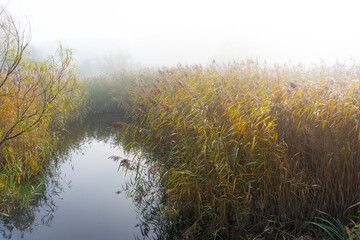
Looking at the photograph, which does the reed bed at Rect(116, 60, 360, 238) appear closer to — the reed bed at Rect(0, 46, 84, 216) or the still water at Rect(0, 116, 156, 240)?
the still water at Rect(0, 116, 156, 240)

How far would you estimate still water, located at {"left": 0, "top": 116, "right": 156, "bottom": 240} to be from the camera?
10.9 feet

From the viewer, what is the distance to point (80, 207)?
3980mm

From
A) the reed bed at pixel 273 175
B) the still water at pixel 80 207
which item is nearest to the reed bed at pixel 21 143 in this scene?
the still water at pixel 80 207

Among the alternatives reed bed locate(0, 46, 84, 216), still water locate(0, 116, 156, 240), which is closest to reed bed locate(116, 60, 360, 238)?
still water locate(0, 116, 156, 240)

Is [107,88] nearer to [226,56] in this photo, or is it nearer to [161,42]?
[226,56]

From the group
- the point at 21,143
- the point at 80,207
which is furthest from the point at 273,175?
the point at 21,143

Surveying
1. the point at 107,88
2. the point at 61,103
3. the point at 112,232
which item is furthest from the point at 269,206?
the point at 107,88

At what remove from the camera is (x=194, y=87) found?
4.93m

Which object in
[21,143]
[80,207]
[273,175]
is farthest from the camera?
[21,143]

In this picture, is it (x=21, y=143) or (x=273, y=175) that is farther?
(x=21, y=143)

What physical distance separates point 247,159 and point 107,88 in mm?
9653

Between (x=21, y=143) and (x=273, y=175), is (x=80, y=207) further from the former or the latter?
(x=273, y=175)

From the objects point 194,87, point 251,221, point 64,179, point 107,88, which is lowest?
point 251,221

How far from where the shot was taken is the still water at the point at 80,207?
3.33 metres
